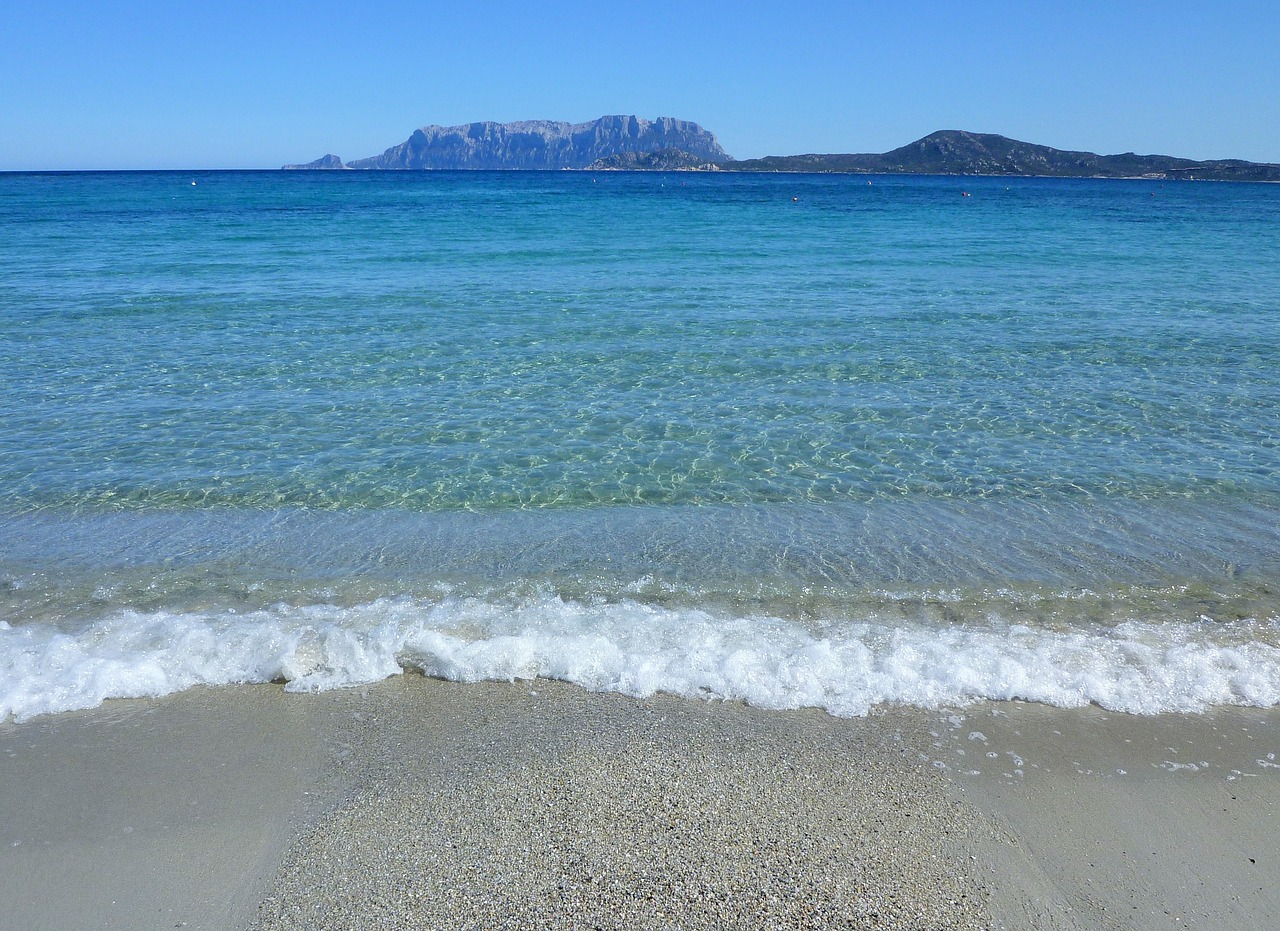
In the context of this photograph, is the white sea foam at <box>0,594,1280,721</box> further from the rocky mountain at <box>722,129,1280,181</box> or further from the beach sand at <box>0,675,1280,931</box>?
the rocky mountain at <box>722,129,1280,181</box>

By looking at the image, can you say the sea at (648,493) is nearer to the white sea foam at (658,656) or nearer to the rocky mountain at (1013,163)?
the white sea foam at (658,656)

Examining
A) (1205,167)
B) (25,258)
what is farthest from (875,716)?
(1205,167)

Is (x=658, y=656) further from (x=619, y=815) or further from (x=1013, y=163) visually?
(x=1013, y=163)

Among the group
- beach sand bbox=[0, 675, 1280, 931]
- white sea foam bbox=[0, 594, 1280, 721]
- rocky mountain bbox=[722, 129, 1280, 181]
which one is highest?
rocky mountain bbox=[722, 129, 1280, 181]

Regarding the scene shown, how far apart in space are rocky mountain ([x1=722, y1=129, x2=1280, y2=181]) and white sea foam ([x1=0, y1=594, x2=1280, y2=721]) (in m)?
159

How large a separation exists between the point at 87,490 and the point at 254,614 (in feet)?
12.7

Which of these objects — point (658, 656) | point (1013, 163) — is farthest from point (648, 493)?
point (1013, 163)

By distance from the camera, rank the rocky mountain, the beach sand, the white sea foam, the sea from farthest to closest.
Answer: the rocky mountain → the sea → the white sea foam → the beach sand

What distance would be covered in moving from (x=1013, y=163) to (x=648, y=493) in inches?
6921

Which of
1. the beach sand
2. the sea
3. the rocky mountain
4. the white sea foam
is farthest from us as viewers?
the rocky mountain

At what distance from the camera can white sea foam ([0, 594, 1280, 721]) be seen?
579cm

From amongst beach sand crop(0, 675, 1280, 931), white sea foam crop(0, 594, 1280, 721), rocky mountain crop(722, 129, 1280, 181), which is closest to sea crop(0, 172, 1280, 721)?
white sea foam crop(0, 594, 1280, 721)

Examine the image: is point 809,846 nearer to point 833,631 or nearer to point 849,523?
point 833,631

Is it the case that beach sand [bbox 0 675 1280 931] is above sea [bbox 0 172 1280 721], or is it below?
below
